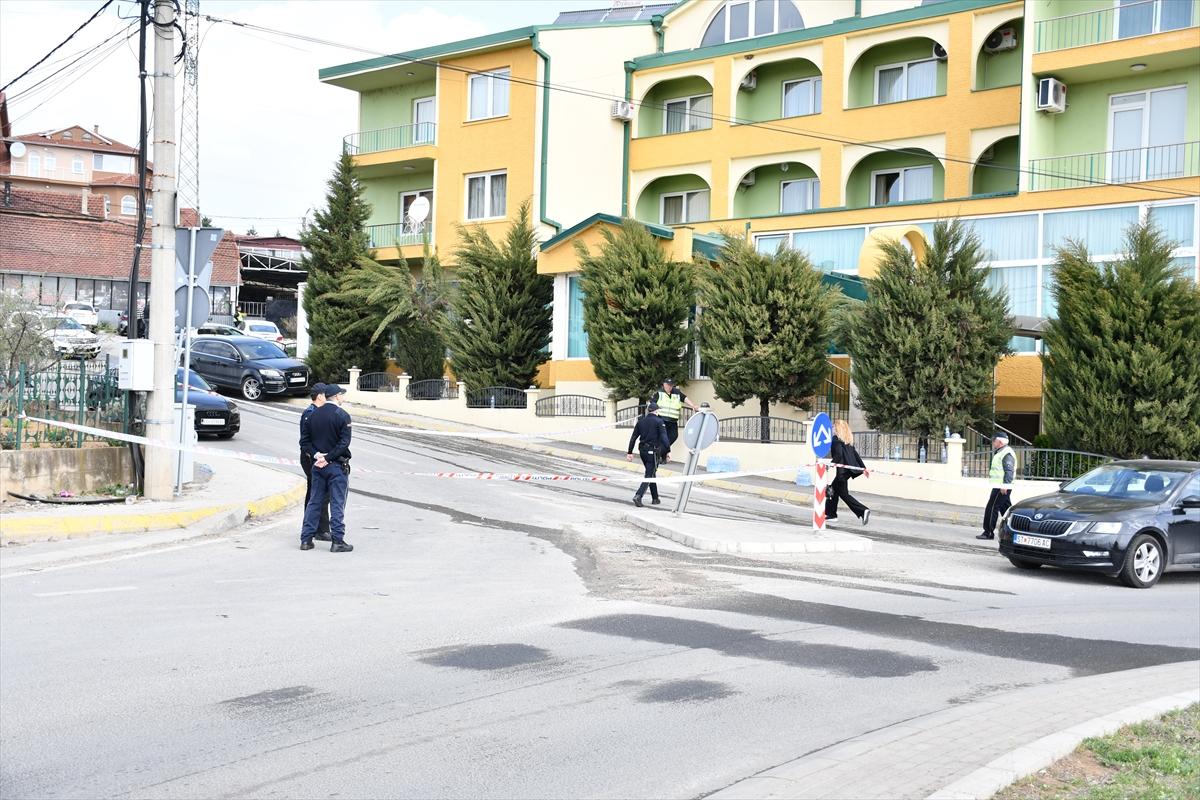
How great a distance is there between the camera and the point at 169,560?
12.0 m

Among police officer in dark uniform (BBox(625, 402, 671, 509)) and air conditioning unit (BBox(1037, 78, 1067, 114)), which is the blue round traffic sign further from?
air conditioning unit (BBox(1037, 78, 1067, 114))

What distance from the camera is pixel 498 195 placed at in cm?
3922

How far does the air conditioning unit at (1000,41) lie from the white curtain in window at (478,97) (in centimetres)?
1604

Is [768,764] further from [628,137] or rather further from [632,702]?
[628,137]

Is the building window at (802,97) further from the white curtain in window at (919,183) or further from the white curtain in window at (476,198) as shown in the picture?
the white curtain in window at (476,198)

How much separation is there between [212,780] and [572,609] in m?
4.87

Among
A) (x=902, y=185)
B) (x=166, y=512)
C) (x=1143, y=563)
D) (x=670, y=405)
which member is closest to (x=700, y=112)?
(x=902, y=185)

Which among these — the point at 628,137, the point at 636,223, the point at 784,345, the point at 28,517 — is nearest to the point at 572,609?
the point at 28,517

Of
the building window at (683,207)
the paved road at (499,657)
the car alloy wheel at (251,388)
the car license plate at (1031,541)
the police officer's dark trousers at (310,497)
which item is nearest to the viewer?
the paved road at (499,657)

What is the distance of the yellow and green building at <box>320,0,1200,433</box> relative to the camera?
2875 cm

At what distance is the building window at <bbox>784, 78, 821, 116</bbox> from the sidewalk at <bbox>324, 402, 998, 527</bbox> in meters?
13.2

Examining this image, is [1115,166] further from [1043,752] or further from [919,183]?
[1043,752]

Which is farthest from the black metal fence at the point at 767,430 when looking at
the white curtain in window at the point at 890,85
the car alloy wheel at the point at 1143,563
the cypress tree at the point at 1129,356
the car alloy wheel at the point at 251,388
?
the car alloy wheel at the point at 251,388

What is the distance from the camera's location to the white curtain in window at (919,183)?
33844mm
